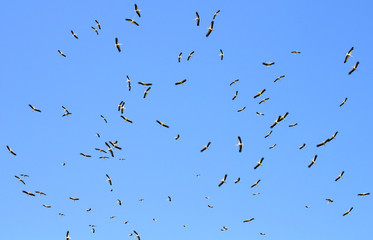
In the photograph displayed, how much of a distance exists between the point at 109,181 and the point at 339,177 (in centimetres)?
3009

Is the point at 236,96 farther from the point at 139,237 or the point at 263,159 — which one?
the point at 139,237

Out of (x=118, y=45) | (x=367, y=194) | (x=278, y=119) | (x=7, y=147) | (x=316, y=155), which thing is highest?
(x=118, y=45)

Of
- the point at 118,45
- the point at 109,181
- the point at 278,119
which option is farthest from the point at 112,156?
the point at 278,119

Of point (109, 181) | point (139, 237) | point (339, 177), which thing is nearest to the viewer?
point (339, 177)

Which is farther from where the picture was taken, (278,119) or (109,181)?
(109,181)

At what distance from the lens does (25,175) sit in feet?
176

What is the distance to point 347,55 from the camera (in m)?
49.1

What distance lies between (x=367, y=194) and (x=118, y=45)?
36.0 metres

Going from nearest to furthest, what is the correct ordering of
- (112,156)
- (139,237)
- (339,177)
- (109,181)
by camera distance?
(112,156)
(339,177)
(109,181)
(139,237)

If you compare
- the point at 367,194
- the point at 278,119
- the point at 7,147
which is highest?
the point at 7,147

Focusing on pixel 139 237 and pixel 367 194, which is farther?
pixel 139 237

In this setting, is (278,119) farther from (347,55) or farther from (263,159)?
(347,55)

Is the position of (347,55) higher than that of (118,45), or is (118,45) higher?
(118,45)

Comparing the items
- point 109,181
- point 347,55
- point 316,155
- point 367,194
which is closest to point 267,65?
point 347,55
